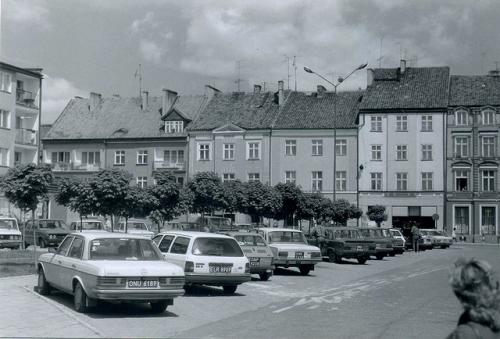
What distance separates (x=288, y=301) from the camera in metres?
16.2

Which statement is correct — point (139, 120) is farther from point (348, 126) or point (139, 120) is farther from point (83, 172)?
point (348, 126)

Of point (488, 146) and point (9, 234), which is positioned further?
point (488, 146)

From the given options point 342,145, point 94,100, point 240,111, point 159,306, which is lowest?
point 159,306

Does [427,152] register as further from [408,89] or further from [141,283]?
[141,283]

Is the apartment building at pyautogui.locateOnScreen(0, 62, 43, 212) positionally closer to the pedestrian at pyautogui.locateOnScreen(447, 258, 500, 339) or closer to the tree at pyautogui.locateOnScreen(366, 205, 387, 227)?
the tree at pyautogui.locateOnScreen(366, 205, 387, 227)

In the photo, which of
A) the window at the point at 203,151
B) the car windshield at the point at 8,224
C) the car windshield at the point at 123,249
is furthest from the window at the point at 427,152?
the car windshield at the point at 123,249

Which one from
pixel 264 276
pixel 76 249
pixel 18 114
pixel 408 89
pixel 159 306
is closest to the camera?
pixel 159 306

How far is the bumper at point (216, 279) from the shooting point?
1648 centimetres

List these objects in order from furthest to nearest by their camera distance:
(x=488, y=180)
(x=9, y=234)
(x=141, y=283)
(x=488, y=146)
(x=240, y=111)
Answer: (x=240, y=111) → (x=488, y=146) → (x=488, y=180) → (x=9, y=234) → (x=141, y=283)

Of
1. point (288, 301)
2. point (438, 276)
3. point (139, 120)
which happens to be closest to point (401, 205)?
point (139, 120)

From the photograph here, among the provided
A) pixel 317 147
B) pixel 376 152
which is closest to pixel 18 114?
pixel 317 147

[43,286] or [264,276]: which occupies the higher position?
[43,286]

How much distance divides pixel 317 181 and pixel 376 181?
18.1ft

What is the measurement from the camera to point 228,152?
69.6 m
